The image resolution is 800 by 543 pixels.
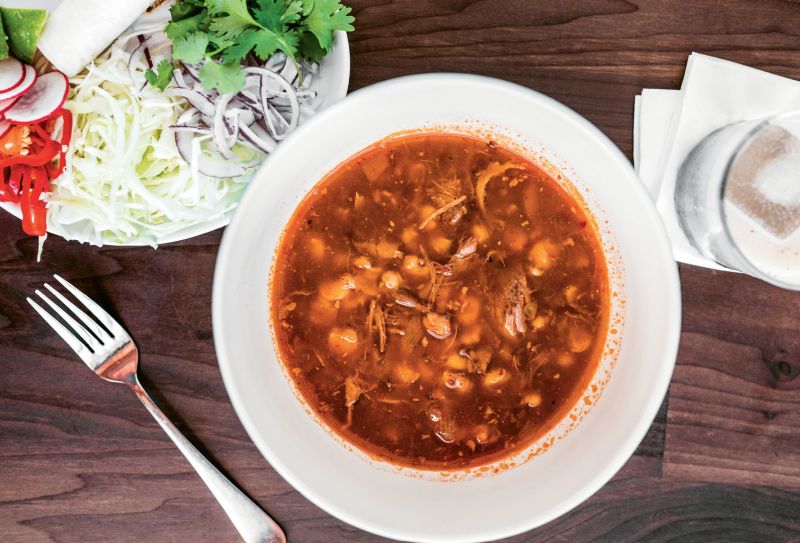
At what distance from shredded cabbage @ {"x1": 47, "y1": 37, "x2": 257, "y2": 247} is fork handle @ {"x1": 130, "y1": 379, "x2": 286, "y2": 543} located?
21.6 inches

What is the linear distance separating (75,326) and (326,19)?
1.30 meters

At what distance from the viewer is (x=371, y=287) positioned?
2096mm

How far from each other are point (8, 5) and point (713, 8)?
231cm

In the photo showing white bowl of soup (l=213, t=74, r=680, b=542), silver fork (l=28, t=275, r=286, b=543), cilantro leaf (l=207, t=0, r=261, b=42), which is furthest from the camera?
silver fork (l=28, t=275, r=286, b=543)

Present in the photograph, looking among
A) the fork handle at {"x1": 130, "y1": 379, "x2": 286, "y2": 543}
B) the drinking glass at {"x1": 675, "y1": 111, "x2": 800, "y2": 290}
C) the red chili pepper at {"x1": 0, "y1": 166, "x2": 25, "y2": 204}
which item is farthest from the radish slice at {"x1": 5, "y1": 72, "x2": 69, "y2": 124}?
the drinking glass at {"x1": 675, "y1": 111, "x2": 800, "y2": 290}

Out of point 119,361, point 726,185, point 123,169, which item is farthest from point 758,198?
point 119,361

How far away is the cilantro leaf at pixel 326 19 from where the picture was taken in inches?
77.6

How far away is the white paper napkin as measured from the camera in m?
2.17

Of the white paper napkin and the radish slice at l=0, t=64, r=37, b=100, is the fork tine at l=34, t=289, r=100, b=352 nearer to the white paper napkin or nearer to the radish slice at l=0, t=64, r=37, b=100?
the radish slice at l=0, t=64, r=37, b=100

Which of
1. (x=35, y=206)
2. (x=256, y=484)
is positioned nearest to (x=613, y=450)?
(x=256, y=484)

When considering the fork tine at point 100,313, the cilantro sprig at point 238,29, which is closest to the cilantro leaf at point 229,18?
the cilantro sprig at point 238,29

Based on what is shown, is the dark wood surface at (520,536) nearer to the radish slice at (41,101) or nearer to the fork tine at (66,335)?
the fork tine at (66,335)

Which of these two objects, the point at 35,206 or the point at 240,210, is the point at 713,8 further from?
the point at 35,206

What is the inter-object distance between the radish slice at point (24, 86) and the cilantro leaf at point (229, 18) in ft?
1.94
